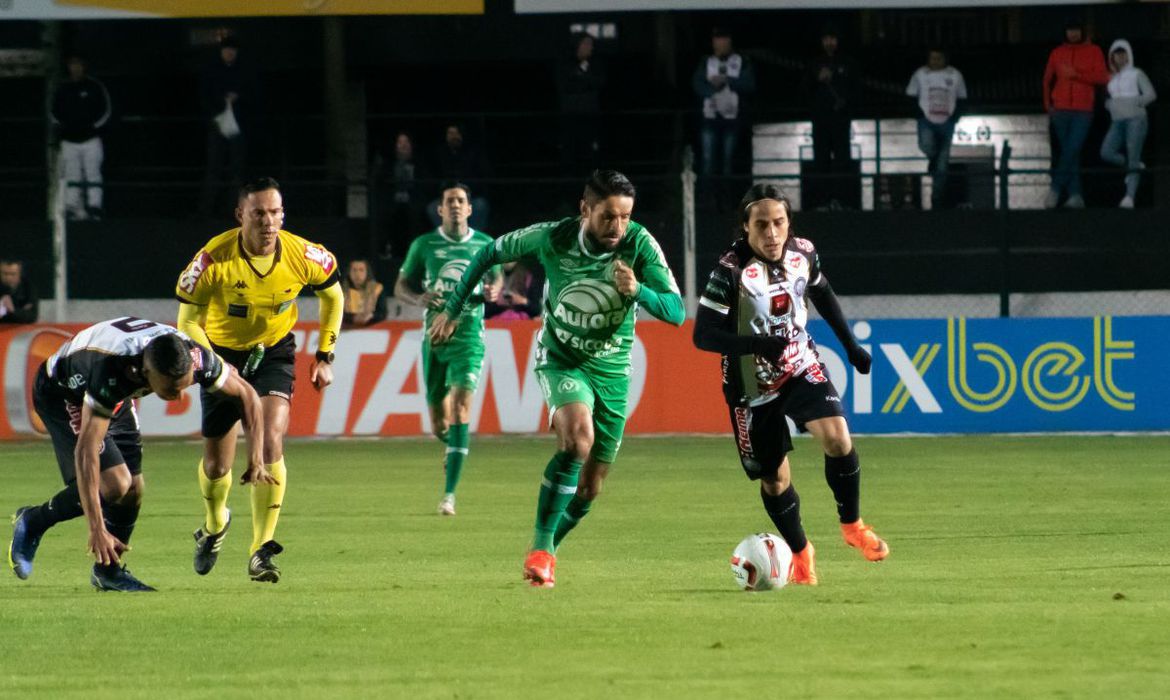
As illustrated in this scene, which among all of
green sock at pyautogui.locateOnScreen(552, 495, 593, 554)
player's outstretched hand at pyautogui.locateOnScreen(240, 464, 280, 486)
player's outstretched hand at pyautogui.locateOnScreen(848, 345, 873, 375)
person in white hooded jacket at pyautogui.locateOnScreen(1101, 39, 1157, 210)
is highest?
person in white hooded jacket at pyautogui.locateOnScreen(1101, 39, 1157, 210)

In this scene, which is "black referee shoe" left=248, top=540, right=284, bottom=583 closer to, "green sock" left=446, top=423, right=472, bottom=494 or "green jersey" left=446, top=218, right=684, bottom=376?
"green jersey" left=446, top=218, right=684, bottom=376

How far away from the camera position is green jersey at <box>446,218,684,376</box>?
9.98 meters

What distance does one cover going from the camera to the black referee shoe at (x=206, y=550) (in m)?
10.6

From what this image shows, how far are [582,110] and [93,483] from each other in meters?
14.9

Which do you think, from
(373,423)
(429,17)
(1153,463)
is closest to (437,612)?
(1153,463)

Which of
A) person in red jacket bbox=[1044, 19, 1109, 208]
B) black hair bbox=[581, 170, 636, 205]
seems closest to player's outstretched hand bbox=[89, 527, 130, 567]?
black hair bbox=[581, 170, 636, 205]

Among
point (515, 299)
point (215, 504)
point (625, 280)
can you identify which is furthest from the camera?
point (515, 299)

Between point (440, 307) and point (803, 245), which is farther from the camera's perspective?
point (440, 307)

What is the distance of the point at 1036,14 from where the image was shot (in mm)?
26922

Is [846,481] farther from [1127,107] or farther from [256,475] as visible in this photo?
[1127,107]

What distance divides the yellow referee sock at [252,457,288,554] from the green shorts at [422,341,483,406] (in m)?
4.40

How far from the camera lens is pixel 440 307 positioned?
48.8 feet

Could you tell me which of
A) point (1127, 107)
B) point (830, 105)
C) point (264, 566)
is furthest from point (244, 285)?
point (1127, 107)

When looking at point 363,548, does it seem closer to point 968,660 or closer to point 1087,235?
point 968,660
